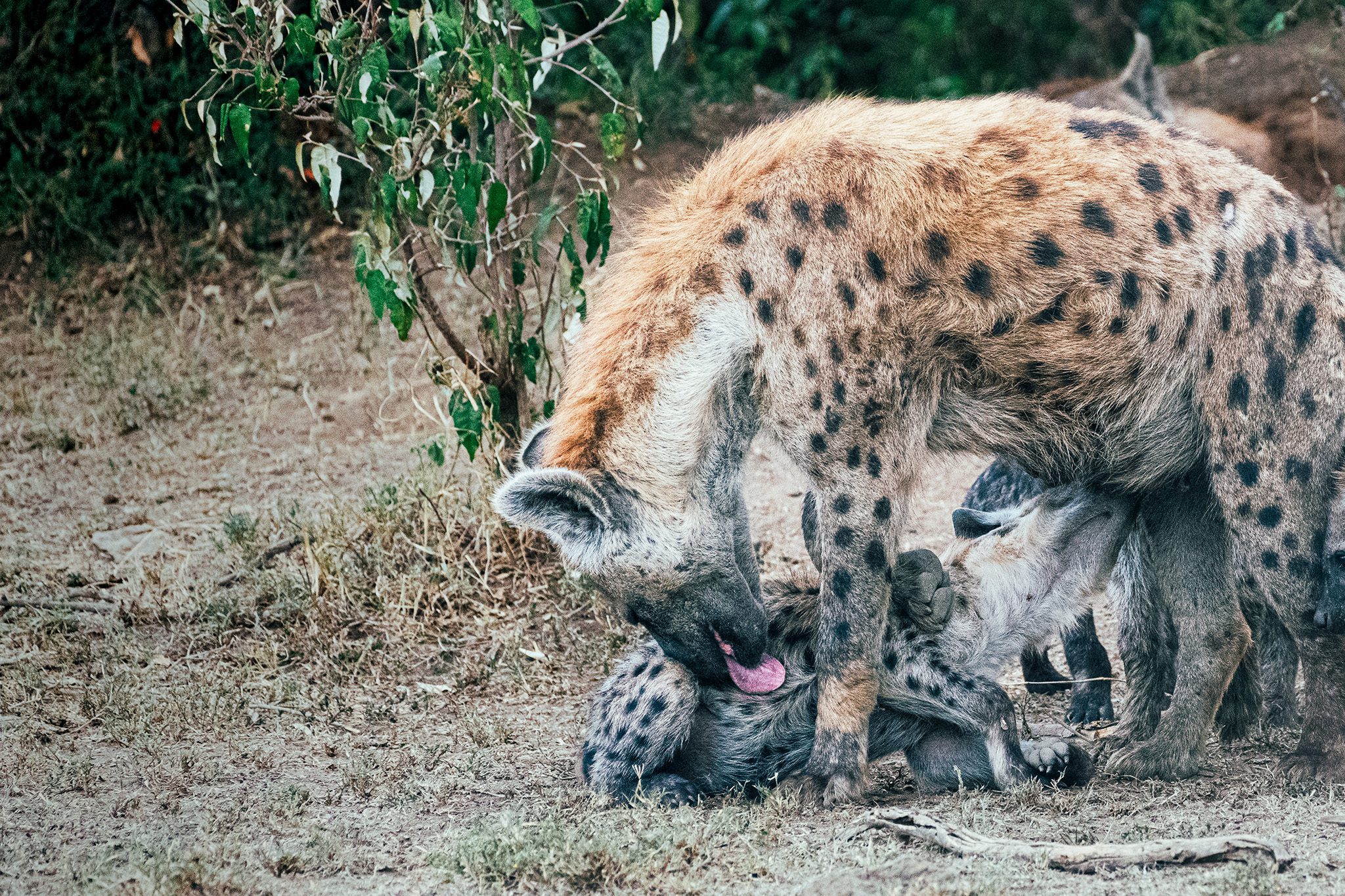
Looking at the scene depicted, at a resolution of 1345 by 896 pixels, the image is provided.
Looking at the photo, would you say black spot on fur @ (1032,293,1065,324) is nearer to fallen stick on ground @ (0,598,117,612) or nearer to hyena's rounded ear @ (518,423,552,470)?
hyena's rounded ear @ (518,423,552,470)

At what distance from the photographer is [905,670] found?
4.22m

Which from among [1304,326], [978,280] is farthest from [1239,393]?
[978,280]

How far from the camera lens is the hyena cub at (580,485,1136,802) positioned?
410 cm

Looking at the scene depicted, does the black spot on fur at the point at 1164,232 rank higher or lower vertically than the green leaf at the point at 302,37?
higher

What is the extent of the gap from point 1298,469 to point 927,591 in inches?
40.0

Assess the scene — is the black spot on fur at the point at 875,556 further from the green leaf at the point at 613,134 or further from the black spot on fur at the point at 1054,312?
the green leaf at the point at 613,134

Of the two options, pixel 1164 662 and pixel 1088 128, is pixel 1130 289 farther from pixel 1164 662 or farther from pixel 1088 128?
pixel 1164 662

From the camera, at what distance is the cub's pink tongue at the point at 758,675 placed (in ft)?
13.8

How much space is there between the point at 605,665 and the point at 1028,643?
59.0 inches

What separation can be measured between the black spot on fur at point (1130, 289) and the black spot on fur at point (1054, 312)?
0.15 meters

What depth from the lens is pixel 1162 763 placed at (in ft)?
13.7

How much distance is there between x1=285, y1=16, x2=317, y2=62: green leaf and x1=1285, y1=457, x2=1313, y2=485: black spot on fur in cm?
325

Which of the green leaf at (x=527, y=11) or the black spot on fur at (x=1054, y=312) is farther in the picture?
the green leaf at (x=527, y=11)

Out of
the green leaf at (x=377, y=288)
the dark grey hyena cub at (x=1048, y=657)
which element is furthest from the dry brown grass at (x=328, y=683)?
the green leaf at (x=377, y=288)
